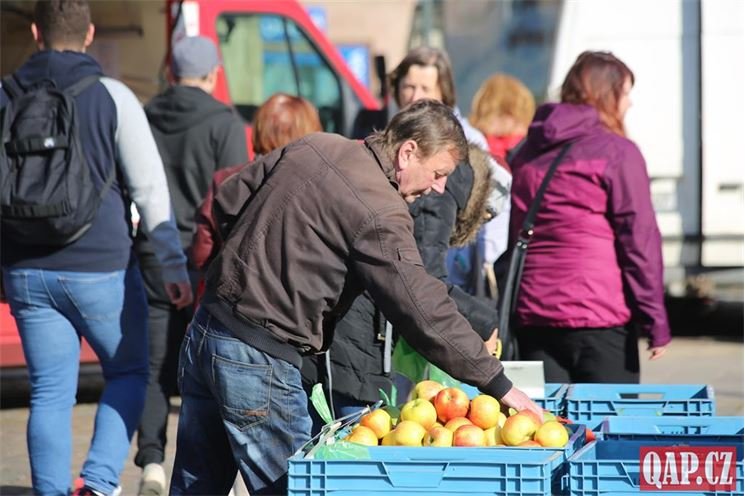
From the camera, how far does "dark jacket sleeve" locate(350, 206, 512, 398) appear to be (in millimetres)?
3535

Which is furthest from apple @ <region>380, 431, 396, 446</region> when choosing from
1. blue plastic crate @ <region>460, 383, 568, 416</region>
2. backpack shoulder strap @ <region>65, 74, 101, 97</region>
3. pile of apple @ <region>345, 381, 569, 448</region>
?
backpack shoulder strap @ <region>65, 74, 101, 97</region>

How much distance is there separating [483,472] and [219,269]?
0.93 meters

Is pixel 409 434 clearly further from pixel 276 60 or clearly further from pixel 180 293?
pixel 276 60

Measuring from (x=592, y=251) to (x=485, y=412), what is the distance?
1564 millimetres

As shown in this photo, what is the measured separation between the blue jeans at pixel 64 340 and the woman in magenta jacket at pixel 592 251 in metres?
1.45

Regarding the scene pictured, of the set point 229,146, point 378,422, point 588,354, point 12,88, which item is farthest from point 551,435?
point 229,146

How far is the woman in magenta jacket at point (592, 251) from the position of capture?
5.07 m

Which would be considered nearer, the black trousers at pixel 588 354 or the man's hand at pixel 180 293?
the black trousers at pixel 588 354

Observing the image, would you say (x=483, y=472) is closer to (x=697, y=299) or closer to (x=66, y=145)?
(x=66, y=145)

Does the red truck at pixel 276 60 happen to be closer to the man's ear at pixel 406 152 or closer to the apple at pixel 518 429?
the man's ear at pixel 406 152

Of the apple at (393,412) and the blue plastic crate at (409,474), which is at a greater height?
the blue plastic crate at (409,474)

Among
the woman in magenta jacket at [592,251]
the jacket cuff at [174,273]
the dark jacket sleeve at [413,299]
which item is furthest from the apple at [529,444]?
the jacket cuff at [174,273]

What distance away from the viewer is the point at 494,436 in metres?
3.68

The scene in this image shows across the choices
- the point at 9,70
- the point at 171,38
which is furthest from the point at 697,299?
the point at 9,70
